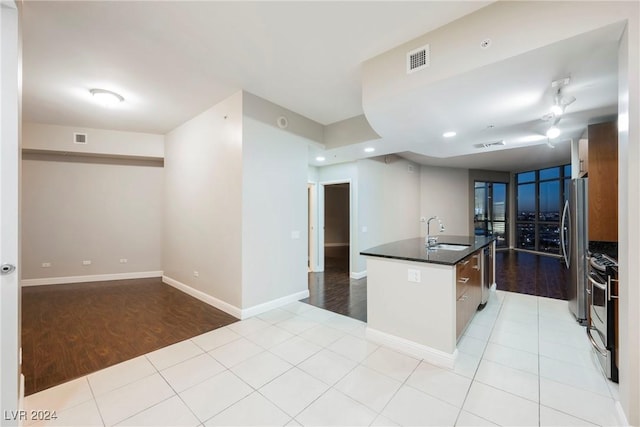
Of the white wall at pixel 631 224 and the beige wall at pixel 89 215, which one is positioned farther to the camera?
the beige wall at pixel 89 215

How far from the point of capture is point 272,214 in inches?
148

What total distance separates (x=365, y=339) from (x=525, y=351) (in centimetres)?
157

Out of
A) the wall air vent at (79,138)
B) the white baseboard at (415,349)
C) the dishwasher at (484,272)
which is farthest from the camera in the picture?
the wall air vent at (79,138)

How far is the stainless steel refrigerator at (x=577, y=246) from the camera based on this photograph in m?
3.11

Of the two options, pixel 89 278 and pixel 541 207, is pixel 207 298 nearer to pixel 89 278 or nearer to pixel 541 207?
pixel 89 278

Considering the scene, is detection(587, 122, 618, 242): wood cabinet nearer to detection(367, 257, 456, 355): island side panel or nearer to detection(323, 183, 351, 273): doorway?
detection(367, 257, 456, 355): island side panel

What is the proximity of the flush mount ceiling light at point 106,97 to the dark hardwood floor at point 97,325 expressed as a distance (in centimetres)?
296

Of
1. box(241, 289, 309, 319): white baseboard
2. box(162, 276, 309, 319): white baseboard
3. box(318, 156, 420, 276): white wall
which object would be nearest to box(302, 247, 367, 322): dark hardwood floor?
box(241, 289, 309, 319): white baseboard

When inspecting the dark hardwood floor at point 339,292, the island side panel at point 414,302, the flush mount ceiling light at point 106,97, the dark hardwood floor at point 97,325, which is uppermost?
the flush mount ceiling light at point 106,97

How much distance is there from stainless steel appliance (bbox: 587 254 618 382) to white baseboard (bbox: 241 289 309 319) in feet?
10.9

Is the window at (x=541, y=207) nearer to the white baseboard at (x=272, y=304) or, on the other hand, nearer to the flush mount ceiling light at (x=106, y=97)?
the white baseboard at (x=272, y=304)

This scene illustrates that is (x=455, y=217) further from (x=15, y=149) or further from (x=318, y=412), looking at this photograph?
(x=15, y=149)

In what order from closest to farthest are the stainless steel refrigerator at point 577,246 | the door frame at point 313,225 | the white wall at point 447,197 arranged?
the stainless steel refrigerator at point 577,246 → the door frame at point 313,225 → the white wall at point 447,197

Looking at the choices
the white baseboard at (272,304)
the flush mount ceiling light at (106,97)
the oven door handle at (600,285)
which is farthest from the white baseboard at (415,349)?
the flush mount ceiling light at (106,97)
